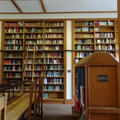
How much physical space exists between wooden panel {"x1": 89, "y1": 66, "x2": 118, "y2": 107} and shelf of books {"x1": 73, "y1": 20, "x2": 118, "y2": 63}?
11.6 feet

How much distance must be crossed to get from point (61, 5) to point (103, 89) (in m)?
3.73

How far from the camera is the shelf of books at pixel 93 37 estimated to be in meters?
4.91

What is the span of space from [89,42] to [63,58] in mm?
1123

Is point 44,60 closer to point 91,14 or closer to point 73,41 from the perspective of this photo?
point 73,41

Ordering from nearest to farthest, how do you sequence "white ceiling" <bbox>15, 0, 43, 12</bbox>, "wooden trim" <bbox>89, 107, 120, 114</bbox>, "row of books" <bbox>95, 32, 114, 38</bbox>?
"wooden trim" <bbox>89, 107, 120, 114</bbox>, "white ceiling" <bbox>15, 0, 43, 12</bbox>, "row of books" <bbox>95, 32, 114, 38</bbox>

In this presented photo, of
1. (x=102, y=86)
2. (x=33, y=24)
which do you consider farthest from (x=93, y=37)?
(x=102, y=86)

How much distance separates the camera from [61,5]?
14.6 ft

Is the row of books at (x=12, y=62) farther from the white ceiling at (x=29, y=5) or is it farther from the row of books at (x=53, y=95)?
the white ceiling at (x=29, y=5)

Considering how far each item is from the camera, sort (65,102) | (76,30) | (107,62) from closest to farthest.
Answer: (107,62) < (65,102) < (76,30)

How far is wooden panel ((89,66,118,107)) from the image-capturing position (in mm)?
1365

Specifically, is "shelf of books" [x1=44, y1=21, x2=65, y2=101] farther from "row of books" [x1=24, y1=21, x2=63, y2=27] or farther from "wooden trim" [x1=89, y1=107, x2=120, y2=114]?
"wooden trim" [x1=89, y1=107, x2=120, y2=114]

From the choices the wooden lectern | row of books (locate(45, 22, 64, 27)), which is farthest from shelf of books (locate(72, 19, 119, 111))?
the wooden lectern

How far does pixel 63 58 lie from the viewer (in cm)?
491

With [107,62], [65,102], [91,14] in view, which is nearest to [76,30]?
[91,14]
